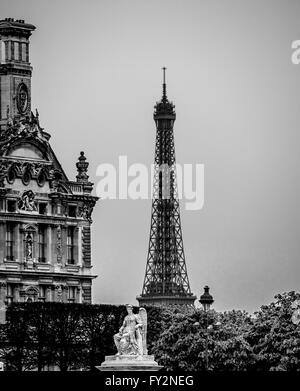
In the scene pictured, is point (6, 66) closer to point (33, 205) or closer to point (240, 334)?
point (33, 205)

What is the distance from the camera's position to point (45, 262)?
170750 millimetres

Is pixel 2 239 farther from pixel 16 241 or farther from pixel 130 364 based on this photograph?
pixel 130 364

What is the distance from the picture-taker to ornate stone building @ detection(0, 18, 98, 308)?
16838 centimetres

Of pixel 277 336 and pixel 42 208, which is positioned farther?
pixel 42 208

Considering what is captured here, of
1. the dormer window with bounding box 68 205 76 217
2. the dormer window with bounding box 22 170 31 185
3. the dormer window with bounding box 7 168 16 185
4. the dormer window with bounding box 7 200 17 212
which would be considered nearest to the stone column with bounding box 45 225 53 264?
the dormer window with bounding box 68 205 76 217

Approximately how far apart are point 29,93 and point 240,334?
93.9ft

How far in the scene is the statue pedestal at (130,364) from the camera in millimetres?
126188

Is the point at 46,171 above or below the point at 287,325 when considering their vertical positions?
above

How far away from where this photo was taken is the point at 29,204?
558 feet

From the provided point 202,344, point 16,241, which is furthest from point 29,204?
point 202,344

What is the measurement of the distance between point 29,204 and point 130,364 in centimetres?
4464
